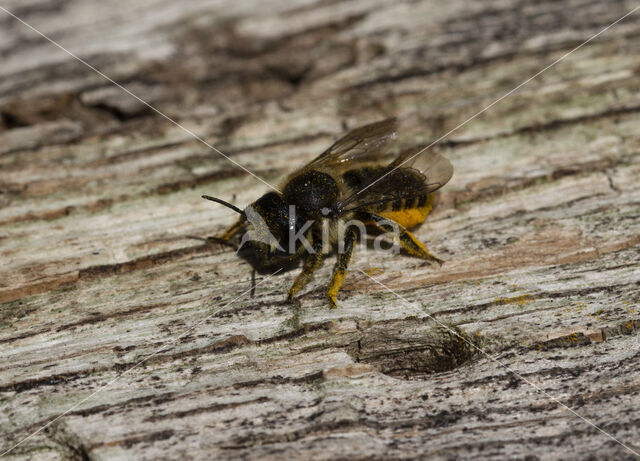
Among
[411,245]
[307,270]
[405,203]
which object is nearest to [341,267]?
[307,270]

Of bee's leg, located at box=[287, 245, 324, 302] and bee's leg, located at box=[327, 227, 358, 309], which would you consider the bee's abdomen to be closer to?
bee's leg, located at box=[327, 227, 358, 309]

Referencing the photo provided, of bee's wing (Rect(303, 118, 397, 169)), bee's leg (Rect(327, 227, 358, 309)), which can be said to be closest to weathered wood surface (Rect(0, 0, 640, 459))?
bee's leg (Rect(327, 227, 358, 309))

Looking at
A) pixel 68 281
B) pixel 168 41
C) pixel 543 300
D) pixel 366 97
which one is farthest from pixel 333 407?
pixel 168 41

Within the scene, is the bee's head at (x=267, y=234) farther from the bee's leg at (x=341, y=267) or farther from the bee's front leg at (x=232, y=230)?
the bee's leg at (x=341, y=267)

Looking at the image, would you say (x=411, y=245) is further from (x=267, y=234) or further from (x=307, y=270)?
(x=267, y=234)

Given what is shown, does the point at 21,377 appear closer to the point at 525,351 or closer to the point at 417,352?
the point at 417,352

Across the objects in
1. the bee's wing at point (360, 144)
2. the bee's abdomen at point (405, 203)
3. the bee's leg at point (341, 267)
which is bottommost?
the bee's leg at point (341, 267)

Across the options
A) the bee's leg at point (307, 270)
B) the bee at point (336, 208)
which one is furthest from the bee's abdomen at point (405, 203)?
the bee's leg at point (307, 270)
